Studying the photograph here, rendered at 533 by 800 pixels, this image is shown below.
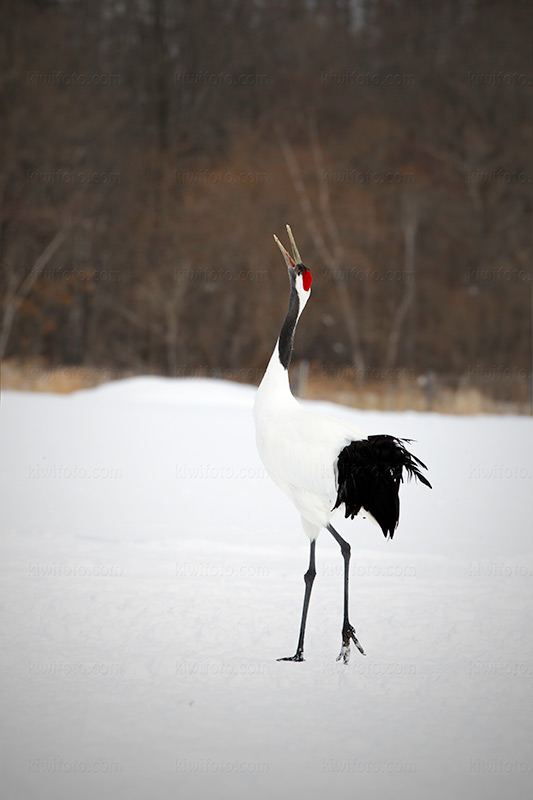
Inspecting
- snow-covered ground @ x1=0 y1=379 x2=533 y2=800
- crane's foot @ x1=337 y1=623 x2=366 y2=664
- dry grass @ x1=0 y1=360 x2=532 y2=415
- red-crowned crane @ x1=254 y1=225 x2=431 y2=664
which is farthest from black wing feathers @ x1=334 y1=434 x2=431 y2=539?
dry grass @ x1=0 y1=360 x2=532 y2=415

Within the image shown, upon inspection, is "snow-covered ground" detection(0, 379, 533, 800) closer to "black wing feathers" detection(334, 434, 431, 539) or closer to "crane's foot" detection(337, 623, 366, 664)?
"crane's foot" detection(337, 623, 366, 664)

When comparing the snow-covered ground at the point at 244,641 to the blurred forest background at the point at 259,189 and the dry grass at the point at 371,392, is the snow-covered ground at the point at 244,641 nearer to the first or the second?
the dry grass at the point at 371,392

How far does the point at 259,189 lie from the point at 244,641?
2348cm

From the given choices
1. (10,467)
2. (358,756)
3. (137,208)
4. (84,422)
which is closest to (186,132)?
(137,208)

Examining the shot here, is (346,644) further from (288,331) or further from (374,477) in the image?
(288,331)

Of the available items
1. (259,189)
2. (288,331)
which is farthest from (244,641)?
(259,189)

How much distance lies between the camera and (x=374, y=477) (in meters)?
4.68

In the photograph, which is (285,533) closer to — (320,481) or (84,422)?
(320,481)

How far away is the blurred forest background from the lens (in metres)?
26.2

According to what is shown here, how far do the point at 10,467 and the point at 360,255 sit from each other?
1810 cm

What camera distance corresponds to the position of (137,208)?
27.7m

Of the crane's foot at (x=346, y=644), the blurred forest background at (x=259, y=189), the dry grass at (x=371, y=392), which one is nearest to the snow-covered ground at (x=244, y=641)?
the crane's foot at (x=346, y=644)

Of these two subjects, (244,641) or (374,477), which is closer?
(374,477)

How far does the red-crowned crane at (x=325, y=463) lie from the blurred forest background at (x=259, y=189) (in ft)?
67.5
